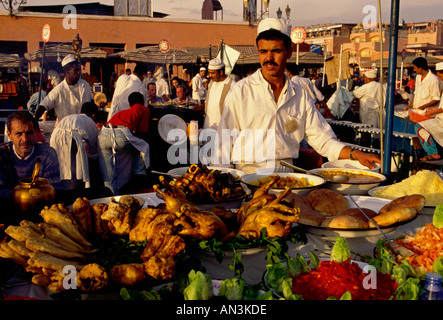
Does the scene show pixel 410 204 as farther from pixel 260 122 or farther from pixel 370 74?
pixel 370 74

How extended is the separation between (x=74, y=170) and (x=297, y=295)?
512 cm

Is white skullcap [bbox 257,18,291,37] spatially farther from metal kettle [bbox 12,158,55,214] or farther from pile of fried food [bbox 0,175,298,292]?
metal kettle [bbox 12,158,55,214]

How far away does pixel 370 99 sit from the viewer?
1035cm

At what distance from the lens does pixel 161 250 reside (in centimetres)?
142

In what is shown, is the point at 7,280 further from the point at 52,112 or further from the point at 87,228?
the point at 52,112

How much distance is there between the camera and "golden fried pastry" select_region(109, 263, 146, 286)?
1277mm

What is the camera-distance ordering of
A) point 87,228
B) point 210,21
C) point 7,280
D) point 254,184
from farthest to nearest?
point 210,21 < point 254,184 < point 87,228 < point 7,280

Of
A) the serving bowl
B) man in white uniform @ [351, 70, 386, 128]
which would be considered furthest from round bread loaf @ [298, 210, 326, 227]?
man in white uniform @ [351, 70, 386, 128]

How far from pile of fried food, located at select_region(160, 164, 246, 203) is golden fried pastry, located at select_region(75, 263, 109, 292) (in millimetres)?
886

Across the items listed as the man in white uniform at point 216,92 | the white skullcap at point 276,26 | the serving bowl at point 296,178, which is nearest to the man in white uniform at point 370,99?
the man in white uniform at point 216,92

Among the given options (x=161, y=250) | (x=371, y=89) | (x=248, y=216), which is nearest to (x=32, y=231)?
(x=161, y=250)

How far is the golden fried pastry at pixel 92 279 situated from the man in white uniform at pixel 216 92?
590cm

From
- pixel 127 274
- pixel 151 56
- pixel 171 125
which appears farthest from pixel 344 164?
pixel 151 56

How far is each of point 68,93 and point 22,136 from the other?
435 centimetres
